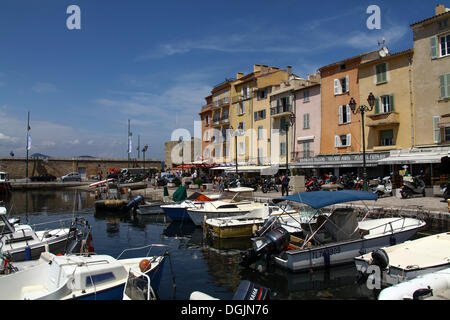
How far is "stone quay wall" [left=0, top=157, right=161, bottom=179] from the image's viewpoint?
213 ft

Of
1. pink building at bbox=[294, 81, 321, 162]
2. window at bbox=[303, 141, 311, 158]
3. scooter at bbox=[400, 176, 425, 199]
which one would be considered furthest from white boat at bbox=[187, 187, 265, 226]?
window at bbox=[303, 141, 311, 158]

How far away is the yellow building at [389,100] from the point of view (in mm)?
27228

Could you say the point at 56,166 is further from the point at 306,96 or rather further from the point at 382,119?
the point at 382,119

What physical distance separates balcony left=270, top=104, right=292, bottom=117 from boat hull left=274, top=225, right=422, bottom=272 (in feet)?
90.2

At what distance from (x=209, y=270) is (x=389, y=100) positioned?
912 inches

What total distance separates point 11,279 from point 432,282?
31.0 ft

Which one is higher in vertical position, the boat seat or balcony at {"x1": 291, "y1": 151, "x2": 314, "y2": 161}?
balcony at {"x1": 291, "y1": 151, "x2": 314, "y2": 161}

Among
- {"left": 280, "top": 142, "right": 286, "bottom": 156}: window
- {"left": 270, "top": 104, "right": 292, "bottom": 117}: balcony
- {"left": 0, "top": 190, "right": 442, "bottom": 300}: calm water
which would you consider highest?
{"left": 270, "top": 104, "right": 292, "bottom": 117}: balcony

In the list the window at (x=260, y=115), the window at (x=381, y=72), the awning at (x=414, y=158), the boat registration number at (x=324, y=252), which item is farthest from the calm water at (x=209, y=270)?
the window at (x=260, y=115)

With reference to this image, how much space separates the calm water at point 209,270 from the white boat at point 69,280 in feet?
6.29

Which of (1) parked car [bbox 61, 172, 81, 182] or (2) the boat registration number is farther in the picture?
(1) parked car [bbox 61, 172, 81, 182]

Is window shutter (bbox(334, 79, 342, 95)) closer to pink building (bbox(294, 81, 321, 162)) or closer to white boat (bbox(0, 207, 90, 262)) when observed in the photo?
pink building (bbox(294, 81, 321, 162))
